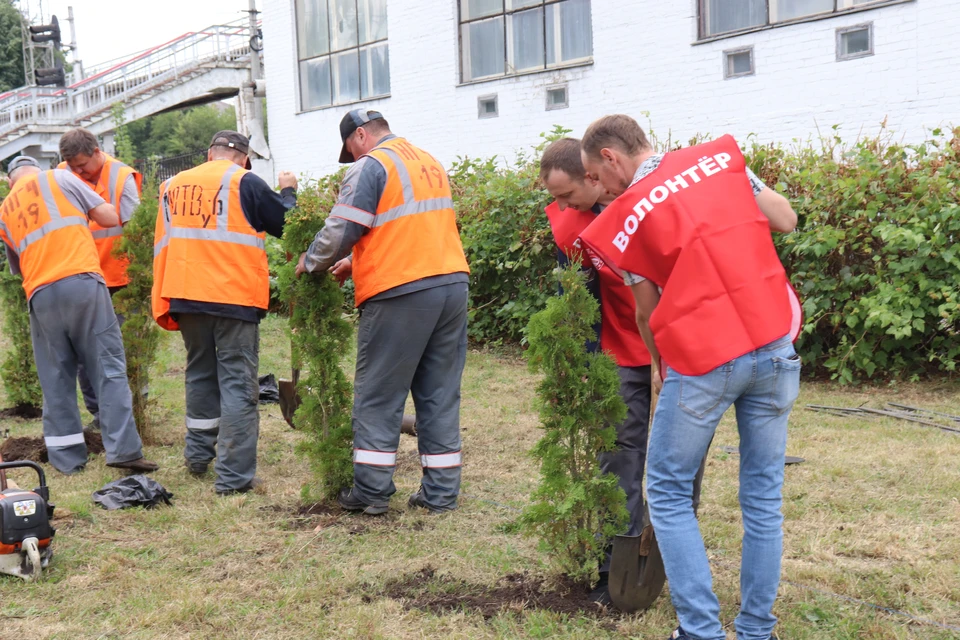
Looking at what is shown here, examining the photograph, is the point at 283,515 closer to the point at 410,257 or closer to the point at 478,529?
the point at 478,529

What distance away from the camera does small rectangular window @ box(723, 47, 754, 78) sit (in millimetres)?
12750

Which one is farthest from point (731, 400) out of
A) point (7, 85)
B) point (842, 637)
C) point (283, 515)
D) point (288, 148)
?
point (7, 85)

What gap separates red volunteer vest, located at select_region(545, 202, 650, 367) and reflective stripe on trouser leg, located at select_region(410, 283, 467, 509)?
1.29 metres

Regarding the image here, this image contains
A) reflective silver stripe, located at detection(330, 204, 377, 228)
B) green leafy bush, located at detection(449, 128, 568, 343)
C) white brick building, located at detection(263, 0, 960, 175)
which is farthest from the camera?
white brick building, located at detection(263, 0, 960, 175)

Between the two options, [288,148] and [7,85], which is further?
[7,85]

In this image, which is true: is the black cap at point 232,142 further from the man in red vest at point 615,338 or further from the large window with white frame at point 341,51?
the large window with white frame at point 341,51

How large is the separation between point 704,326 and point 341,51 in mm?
17633

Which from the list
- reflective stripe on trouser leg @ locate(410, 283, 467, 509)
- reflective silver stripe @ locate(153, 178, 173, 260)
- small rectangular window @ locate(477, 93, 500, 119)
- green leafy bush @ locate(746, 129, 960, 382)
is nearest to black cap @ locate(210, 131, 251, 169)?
reflective silver stripe @ locate(153, 178, 173, 260)

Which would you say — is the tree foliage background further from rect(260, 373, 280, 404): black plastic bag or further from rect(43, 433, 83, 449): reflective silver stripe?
rect(43, 433, 83, 449): reflective silver stripe

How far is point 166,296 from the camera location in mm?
5434

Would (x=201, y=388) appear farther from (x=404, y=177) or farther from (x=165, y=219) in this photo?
(x=404, y=177)

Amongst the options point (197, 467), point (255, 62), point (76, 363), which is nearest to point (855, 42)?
point (197, 467)

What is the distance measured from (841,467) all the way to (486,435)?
8.20ft

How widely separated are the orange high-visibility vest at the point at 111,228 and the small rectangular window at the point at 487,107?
1008cm
